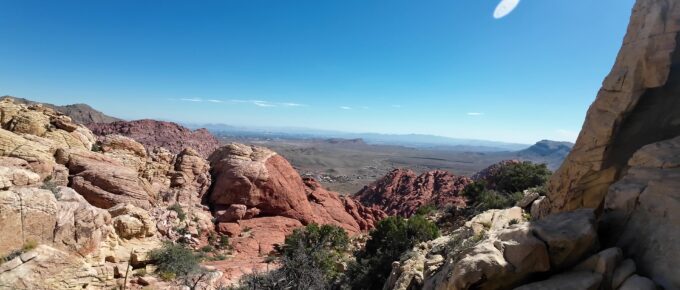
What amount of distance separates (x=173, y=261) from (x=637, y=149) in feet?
68.8

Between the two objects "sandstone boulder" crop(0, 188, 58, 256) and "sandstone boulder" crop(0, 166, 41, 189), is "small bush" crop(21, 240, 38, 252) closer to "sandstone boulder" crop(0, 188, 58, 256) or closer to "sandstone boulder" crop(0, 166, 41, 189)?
"sandstone boulder" crop(0, 188, 58, 256)

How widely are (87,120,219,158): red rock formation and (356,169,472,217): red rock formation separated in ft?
150

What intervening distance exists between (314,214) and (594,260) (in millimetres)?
34315

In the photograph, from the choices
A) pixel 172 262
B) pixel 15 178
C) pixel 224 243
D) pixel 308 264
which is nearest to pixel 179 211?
pixel 224 243

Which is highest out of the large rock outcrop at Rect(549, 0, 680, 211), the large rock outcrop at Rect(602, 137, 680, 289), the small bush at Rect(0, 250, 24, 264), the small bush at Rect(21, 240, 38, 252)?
the large rock outcrop at Rect(549, 0, 680, 211)

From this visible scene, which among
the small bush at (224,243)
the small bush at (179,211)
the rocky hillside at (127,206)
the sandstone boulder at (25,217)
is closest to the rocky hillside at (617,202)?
the rocky hillside at (127,206)

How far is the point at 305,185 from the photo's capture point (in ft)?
149

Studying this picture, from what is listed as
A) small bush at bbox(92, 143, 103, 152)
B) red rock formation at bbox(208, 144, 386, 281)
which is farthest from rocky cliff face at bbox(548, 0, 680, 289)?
small bush at bbox(92, 143, 103, 152)

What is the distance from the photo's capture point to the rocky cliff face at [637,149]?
25.2 feet

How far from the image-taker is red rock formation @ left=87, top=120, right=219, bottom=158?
95.7m

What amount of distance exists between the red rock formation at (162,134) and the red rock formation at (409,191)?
150 ft

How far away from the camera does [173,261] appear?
19.5 m

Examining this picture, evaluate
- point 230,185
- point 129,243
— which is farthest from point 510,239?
point 230,185

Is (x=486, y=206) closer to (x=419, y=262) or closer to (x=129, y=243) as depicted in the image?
(x=419, y=262)
